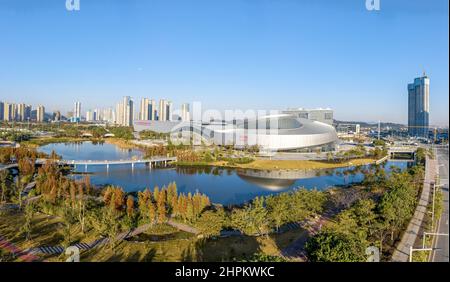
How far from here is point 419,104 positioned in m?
18.9

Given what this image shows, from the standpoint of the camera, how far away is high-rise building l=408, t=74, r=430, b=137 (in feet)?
60.2

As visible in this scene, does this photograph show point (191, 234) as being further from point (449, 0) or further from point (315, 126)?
point (315, 126)

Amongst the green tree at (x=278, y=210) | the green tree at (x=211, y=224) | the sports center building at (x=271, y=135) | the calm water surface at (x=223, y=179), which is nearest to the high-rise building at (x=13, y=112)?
the sports center building at (x=271, y=135)

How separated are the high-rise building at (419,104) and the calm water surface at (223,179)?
12807 millimetres

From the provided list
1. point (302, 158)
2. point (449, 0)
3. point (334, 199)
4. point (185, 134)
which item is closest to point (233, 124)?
point (185, 134)

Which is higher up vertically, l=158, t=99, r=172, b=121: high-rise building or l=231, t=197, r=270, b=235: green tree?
l=158, t=99, r=172, b=121: high-rise building

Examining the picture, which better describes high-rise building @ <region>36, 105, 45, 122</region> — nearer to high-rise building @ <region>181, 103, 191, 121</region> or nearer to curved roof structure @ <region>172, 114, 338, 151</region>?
high-rise building @ <region>181, 103, 191, 121</region>

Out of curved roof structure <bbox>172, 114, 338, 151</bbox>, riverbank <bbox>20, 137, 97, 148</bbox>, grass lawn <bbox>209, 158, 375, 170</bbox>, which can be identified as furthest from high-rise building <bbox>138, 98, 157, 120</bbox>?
grass lawn <bbox>209, 158, 375, 170</bbox>

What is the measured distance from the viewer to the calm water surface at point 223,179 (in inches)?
248

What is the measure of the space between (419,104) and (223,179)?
56.0 ft

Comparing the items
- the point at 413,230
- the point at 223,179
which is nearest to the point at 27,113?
the point at 223,179

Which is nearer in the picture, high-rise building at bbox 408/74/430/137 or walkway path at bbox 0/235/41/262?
walkway path at bbox 0/235/41/262

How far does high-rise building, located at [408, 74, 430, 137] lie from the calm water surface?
12807 millimetres

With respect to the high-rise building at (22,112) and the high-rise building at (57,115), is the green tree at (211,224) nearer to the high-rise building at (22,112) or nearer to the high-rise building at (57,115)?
the high-rise building at (22,112)
